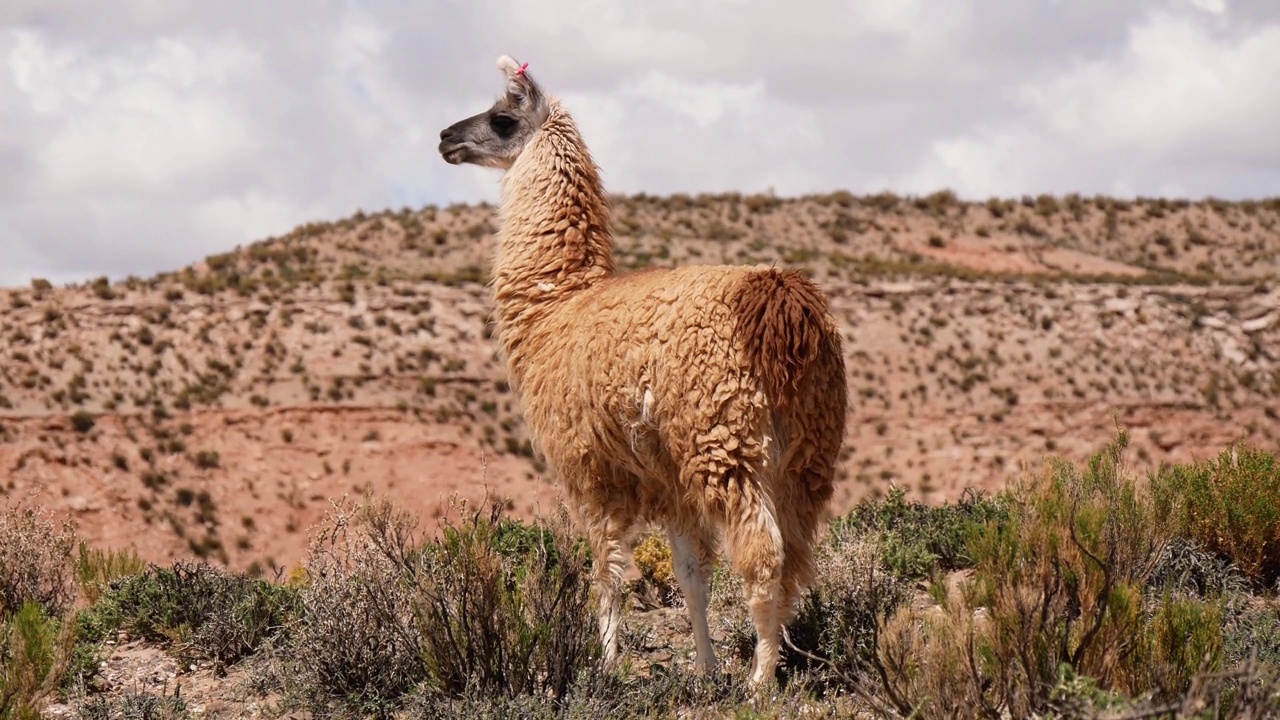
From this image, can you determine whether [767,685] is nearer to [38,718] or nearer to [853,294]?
[38,718]

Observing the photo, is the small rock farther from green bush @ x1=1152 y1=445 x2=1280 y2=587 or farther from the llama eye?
the llama eye

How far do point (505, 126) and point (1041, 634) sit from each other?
17.1 feet

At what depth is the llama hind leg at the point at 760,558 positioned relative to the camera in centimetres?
609

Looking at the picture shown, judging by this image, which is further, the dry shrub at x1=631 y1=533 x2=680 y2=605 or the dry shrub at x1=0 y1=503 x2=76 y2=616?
the dry shrub at x1=631 y1=533 x2=680 y2=605

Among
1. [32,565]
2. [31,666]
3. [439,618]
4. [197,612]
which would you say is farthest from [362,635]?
[32,565]

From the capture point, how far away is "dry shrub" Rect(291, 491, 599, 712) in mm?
6348

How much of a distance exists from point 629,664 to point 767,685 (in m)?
0.79

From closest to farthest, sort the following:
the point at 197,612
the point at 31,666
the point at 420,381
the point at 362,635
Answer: the point at 31,666 < the point at 362,635 < the point at 197,612 < the point at 420,381

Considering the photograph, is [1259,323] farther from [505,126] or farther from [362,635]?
[362,635]

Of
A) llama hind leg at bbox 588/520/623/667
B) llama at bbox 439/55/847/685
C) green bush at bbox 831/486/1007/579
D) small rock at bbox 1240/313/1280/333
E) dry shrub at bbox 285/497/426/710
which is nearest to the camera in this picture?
llama at bbox 439/55/847/685

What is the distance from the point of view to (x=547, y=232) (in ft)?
26.9

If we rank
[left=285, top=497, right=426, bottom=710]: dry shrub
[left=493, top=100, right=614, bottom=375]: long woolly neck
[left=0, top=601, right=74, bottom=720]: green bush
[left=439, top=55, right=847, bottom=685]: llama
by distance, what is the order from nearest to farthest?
[left=0, top=601, right=74, bottom=720]: green bush, [left=439, top=55, right=847, bottom=685]: llama, [left=285, top=497, right=426, bottom=710]: dry shrub, [left=493, top=100, right=614, bottom=375]: long woolly neck

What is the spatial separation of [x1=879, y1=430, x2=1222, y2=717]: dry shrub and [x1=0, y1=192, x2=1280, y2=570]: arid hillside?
20636mm

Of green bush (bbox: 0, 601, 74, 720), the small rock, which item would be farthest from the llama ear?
the small rock
